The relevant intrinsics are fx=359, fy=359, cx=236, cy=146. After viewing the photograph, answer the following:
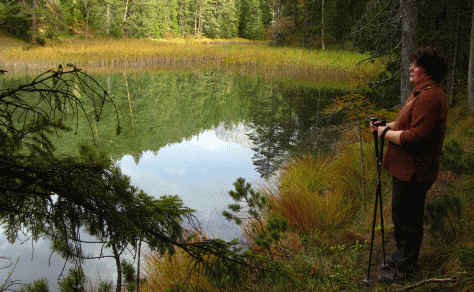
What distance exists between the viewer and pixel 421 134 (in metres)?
2.53

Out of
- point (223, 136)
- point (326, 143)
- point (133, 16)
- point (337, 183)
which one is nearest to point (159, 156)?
point (223, 136)

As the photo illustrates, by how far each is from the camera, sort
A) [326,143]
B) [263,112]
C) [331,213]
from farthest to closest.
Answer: [263,112] → [326,143] → [331,213]

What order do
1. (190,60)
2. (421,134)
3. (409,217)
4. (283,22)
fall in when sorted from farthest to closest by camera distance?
1. (283,22)
2. (190,60)
3. (409,217)
4. (421,134)

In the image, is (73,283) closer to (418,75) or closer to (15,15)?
(15,15)

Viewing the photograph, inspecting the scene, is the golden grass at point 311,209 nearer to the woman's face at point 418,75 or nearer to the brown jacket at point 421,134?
the brown jacket at point 421,134

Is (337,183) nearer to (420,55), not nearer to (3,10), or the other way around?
(420,55)

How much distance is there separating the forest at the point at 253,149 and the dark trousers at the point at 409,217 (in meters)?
0.18

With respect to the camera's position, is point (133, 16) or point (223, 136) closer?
point (223, 136)

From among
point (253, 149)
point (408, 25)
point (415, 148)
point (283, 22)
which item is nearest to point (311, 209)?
point (415, 148)

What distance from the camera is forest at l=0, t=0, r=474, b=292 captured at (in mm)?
1861

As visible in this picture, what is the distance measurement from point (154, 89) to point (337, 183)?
516 inches

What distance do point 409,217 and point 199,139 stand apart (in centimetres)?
866

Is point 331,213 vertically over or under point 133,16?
under

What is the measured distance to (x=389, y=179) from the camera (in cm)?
573
